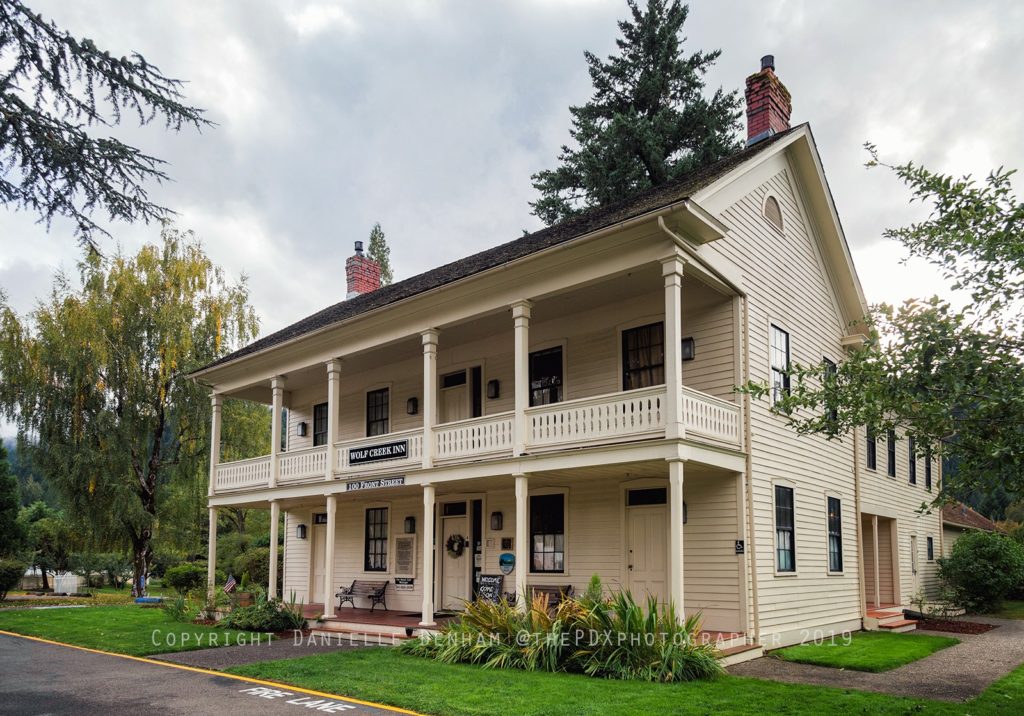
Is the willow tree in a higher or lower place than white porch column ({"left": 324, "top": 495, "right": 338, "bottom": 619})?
higher

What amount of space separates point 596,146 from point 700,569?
67.2 feet

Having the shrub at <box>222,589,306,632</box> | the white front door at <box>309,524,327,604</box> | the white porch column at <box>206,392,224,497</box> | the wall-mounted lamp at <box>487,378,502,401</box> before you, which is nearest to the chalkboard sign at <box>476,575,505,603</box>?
the wall-mounted lamp at <box>487,378,502,401</box>

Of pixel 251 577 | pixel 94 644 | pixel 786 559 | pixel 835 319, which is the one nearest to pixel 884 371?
pixel 786 559

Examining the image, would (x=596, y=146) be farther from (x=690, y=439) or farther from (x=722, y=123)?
(x=690, y=439)

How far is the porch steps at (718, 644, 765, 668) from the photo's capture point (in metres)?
11.7

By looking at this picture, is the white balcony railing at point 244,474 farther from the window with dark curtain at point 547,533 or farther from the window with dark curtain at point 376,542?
the window with dark curtain at point 547,533

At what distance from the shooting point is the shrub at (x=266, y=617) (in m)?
16.4

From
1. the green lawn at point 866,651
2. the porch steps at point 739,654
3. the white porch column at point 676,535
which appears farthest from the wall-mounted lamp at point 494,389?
the green lawn at point 866,651

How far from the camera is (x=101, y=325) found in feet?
85.8

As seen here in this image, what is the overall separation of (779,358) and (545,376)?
4484 mm

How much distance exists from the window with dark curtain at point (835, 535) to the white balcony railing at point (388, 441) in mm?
8419

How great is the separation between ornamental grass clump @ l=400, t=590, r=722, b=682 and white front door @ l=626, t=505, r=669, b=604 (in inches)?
101

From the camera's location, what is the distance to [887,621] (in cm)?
1784

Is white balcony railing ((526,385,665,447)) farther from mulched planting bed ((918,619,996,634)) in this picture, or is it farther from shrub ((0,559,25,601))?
shrub ((0,559,25,601))
